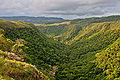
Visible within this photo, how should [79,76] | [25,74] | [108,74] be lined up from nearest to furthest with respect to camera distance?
[25,74], [108,74], [79,76]

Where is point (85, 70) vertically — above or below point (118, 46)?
below

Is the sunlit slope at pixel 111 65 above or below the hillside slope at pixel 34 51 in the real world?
below

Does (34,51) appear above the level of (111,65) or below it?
above

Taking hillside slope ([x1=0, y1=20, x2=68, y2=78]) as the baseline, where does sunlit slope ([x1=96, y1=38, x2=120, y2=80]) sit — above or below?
below

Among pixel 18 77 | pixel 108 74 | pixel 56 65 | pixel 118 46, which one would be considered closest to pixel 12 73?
pixel 18 77

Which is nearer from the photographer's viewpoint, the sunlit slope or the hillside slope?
the hillside slope

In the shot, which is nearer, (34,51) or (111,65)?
(34,51)

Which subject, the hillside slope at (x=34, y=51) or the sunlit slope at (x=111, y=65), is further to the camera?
the sunlit slope at (x=111, y=65)

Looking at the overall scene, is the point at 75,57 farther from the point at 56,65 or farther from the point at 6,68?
the point at 6,68

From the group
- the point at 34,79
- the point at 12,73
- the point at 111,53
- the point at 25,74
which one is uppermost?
the point at 12,73

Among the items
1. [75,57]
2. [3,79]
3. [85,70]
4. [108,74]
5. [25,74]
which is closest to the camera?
[3,79]

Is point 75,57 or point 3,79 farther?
point 75,57
